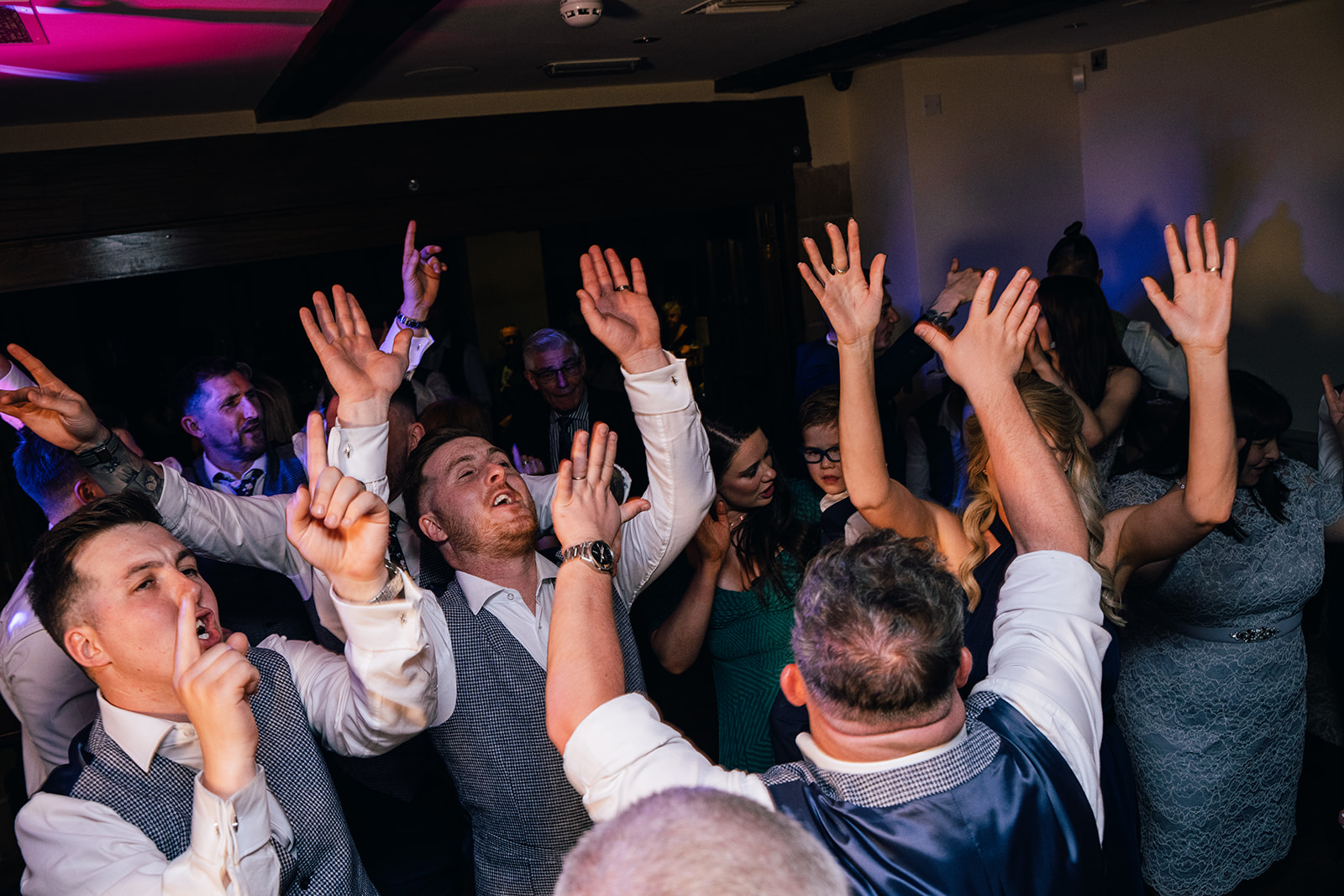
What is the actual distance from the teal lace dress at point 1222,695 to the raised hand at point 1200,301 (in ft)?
2.55

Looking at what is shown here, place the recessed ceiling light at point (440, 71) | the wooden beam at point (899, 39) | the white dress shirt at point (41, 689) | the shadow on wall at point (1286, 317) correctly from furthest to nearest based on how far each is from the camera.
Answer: the shadow on wall at point (1286, 317) < the recessed ceiling light at point (440, 71) < the wooden beam at point (899, 39) < the white dress shirt at point (41, 689)

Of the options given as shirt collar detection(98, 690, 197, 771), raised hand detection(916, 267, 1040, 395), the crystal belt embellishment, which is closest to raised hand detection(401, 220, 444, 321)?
shirt collar detection(98, 690, 197, 771)

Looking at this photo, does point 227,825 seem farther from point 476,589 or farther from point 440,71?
point 440,71

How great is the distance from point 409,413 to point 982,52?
3.56 meters

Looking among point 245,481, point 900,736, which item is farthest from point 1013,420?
point 245,481

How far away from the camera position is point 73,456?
7.62 ft

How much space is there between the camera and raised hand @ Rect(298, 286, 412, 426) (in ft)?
6.14

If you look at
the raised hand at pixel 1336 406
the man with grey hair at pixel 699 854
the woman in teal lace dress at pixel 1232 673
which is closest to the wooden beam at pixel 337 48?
the man with grey hair at pixel 699 854

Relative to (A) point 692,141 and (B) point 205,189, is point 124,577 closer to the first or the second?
(B) point 205,189

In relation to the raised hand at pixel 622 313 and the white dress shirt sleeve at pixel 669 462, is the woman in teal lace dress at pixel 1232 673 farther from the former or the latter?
the raised hand at pixel 622 313

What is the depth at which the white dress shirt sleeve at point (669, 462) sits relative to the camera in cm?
187

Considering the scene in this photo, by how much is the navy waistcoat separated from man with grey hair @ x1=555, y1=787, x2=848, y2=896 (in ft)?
0.93

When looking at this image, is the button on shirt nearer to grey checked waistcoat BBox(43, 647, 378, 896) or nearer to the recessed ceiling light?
grey checked waistcoat BBox(43, 647, 378, 896)

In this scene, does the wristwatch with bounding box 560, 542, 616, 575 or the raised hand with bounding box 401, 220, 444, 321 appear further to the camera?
the raised hand with bounding box 401, 220, 444, 321
